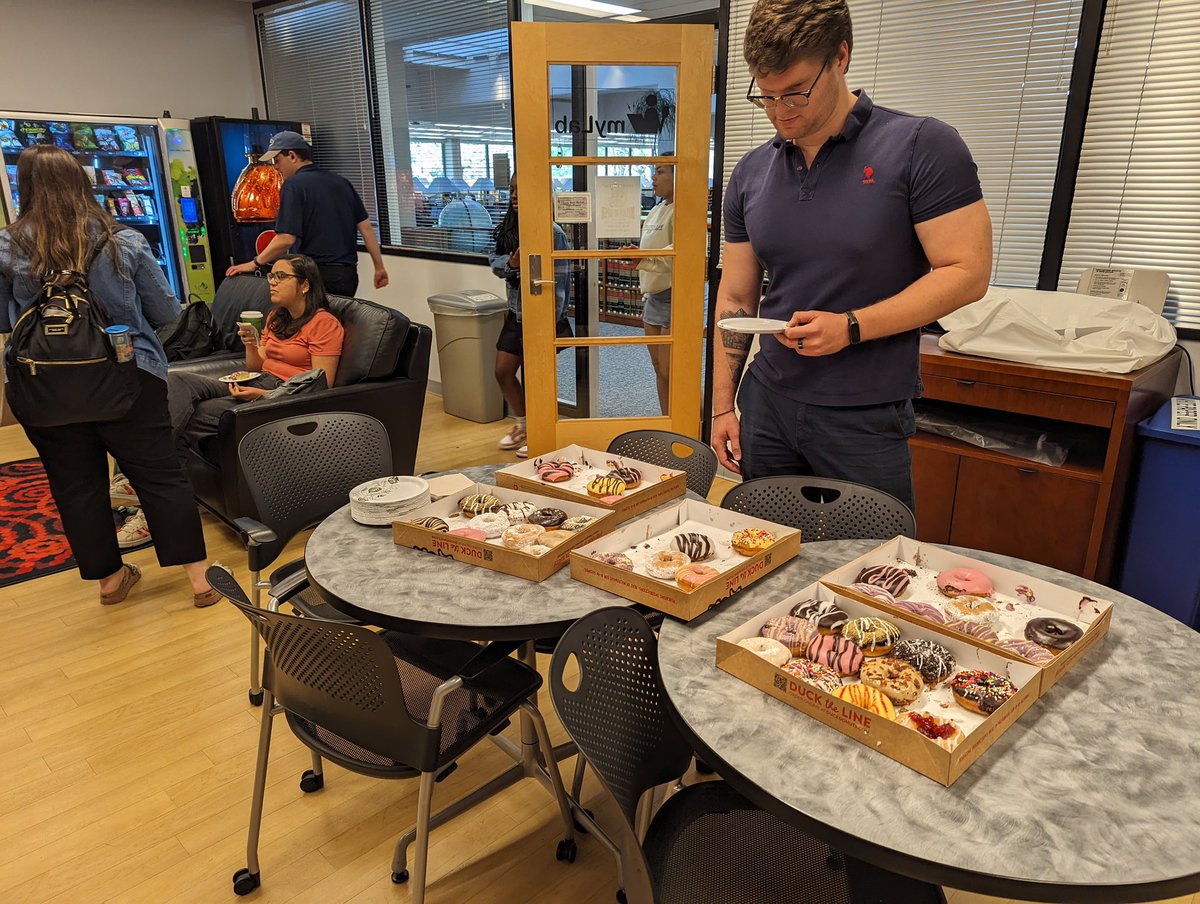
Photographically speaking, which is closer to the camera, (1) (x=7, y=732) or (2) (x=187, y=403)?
(1) (x=7, y=732)

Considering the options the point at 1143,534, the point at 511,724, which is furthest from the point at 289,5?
the point at 1143,534

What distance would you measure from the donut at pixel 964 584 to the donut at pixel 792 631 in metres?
0.30

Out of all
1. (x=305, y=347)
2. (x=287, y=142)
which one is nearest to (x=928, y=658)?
(x=305, y=347)

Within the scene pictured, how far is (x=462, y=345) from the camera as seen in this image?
5160 mm

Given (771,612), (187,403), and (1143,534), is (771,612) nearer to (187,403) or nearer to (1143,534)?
(1143,534)

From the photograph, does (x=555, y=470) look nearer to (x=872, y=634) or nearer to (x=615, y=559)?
(x=615, y=559)

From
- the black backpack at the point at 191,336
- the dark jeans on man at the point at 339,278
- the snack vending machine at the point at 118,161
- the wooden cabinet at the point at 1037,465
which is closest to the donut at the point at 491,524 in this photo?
the wooden cabinet at the point at 1037,465

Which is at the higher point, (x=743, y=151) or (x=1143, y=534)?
(x=743, y=151)

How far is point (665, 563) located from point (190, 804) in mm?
1482

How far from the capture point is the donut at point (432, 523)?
1660 millimetres

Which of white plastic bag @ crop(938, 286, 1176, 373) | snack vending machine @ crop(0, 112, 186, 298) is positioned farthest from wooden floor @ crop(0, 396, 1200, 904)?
snack vending machine @ crop(0, 112, 186, 298)

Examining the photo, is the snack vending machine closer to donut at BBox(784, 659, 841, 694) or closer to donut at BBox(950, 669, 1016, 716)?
donut at BBox(784, 659, 841, 694)

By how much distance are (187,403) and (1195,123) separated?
4.00 meters

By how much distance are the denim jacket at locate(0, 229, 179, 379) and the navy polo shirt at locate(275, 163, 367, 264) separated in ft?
6.37
